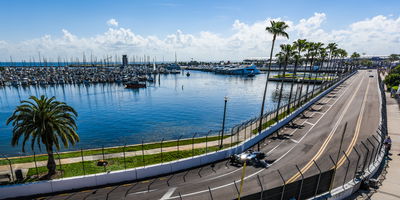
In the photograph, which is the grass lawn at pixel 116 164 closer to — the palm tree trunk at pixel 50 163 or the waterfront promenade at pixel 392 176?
the palm tree trunk at pixel 50 163

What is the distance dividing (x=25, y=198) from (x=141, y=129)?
3172cm

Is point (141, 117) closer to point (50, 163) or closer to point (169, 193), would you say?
point (50, 163)

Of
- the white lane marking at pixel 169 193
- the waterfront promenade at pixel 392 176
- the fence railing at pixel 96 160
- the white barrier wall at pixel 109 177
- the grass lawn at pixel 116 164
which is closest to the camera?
the waterfront promenade at pixel 392 176

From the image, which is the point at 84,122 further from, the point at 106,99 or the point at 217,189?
the point at 217,189

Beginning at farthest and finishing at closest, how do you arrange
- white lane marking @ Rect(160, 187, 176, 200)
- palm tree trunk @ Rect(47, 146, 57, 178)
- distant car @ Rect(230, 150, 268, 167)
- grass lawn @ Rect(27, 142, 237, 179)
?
distant car @ Rect(230, 150, 268, 167)
grass lawn @ Rect(27, 142, 237, 179)
palm tree trunk @ Rect(47, 146, 57, 178)
white lane marking @ Rect(160, 187, 176, 200)

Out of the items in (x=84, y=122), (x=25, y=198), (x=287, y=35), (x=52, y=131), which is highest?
(x=287, y=35)

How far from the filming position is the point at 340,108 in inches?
2125

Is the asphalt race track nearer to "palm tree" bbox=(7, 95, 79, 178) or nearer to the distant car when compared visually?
the distant car

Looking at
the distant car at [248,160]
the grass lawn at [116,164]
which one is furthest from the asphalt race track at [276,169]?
the grass lawn at [116,164]

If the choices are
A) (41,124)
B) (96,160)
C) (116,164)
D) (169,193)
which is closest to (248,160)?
(169,193)

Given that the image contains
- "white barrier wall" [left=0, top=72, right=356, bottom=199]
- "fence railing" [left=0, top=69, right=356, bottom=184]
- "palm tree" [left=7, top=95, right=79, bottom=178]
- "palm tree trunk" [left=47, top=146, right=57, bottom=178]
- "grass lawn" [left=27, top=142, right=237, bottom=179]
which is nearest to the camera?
"white barrier wall" [left=0, top=72, right=356, bottom=199]

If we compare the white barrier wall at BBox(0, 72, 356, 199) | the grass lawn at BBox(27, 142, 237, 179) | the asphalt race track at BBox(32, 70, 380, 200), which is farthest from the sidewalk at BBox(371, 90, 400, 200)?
the grass lawn at BBox(27, 142, 237, 179)

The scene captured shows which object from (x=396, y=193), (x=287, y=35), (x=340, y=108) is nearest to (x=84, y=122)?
(x=287, y=35)

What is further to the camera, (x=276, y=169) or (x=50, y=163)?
(x=276, y=169)
